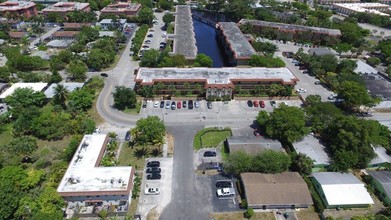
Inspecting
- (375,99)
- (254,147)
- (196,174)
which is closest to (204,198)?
(196,174)

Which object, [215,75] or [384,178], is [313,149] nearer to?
[384,178]

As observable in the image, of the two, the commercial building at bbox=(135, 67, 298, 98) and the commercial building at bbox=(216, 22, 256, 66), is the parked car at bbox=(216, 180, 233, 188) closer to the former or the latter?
the commercial building at bbox=(135, 67, 298, 98)

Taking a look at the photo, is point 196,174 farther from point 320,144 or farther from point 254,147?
point 320,144

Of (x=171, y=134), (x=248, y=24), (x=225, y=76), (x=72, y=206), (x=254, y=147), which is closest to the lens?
(x=72, y=206)

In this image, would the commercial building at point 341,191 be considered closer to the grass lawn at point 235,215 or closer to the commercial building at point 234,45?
the grass lawn at point 235,215

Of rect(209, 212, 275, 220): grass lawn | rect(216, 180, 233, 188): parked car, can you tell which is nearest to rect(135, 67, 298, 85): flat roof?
rect(216, 180, 233, 188): parked car

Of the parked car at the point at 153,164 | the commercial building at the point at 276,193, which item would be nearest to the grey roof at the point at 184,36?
the parked car at the point at 153,164

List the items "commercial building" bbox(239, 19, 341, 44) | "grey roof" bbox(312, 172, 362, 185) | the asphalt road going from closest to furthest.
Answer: the asphalt road → "grey roof" bbox(312, 172, 362, 185) → "commercial building" bbox(239, 19, 341, 44)

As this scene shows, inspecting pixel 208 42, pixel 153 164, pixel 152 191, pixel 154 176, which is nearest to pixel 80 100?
pixel 153 164
